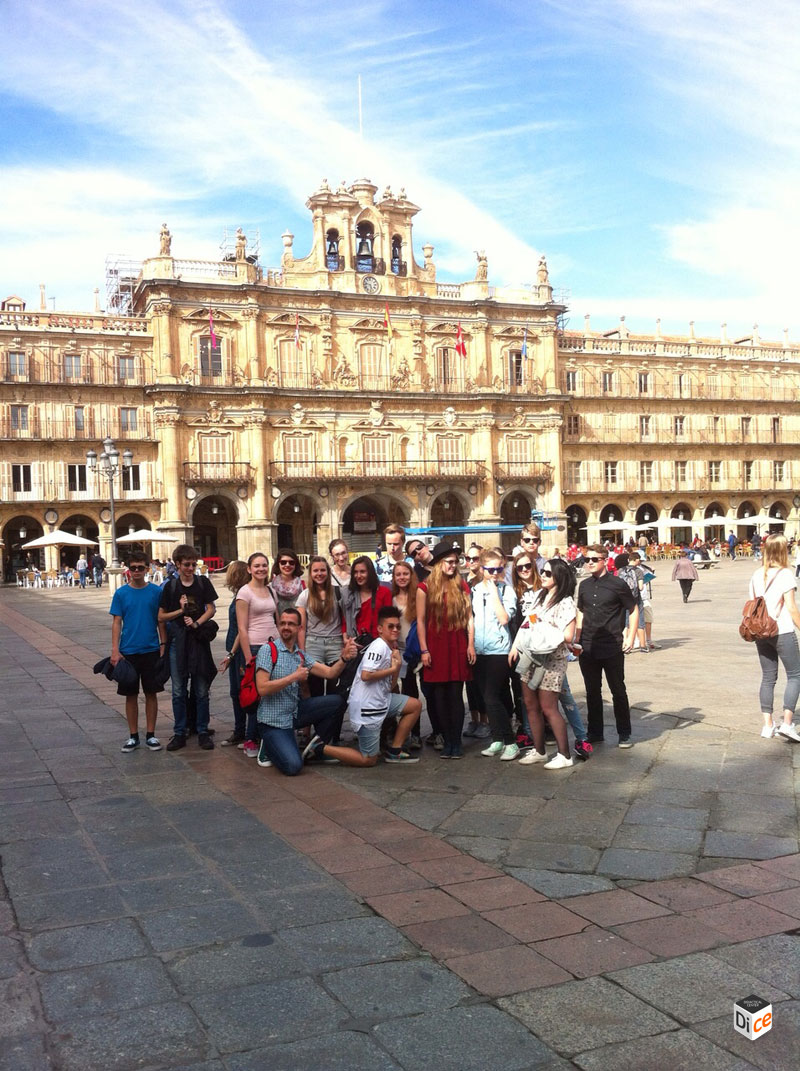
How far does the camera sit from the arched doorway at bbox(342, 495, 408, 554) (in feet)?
156

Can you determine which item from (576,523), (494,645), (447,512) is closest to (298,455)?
(447,512)

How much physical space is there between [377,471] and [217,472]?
7428mm

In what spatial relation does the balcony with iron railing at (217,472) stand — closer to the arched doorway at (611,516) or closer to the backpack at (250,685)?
the arched doorway at (611,516)

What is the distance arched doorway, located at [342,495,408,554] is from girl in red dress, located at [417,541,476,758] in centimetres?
3951

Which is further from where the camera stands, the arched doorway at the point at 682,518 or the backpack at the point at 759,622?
the arched doorway at the point at 682,518

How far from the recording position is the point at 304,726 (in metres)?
7.70

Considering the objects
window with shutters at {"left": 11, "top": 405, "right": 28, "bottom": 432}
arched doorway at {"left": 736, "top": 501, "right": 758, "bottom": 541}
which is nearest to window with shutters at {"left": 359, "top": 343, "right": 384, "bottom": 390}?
window with shutters at {"left": 11, "top": 405, "right": 28, "bottom": 432}

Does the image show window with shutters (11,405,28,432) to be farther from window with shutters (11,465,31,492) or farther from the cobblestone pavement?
the cobblestone pavement

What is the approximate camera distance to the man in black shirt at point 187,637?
818cm

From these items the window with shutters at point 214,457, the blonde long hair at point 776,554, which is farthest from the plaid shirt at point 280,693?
the window with shutters at point 214,457

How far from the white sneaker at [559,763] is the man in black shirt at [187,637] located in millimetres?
2794

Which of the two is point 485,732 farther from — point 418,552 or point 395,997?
point 395,997

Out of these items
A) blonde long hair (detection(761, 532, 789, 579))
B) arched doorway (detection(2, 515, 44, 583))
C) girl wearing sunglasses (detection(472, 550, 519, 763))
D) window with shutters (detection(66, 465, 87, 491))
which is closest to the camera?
girl wearing sunglasses (detection(472, 550, 519, 763))

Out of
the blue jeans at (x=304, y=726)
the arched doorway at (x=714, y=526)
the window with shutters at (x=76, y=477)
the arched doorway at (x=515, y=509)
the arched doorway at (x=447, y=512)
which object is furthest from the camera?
the arched doorway at (x=714, y=526)
